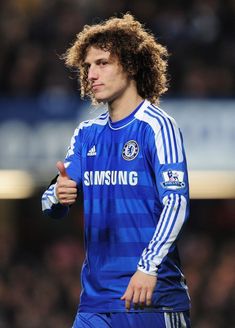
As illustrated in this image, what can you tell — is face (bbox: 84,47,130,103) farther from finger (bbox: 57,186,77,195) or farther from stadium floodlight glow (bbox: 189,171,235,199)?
stadium floodlight glow (bbox: 189,171,235,199)

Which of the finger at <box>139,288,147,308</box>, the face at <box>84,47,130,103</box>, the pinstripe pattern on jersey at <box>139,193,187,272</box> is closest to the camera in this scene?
the finger at <box>139,288,147,308</box>

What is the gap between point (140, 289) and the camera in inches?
218

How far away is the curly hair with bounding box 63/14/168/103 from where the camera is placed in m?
6.14

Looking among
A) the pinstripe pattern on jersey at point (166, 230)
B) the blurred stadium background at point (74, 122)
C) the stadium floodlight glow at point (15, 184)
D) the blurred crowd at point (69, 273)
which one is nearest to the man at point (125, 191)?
the pinstripe pattern on jersey at point (166, 230)

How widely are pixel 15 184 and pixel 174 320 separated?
9.00 m

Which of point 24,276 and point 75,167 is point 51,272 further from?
point 75,167

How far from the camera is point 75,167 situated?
6184mm

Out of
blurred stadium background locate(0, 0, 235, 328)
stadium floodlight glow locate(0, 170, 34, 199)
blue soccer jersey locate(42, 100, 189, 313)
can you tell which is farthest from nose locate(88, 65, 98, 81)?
stadium floodlight glow locate(0, 170, 34, 199)

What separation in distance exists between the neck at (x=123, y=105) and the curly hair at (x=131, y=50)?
0.23 feet

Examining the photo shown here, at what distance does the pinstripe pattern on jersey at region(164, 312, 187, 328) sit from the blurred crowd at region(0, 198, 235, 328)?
770 cm

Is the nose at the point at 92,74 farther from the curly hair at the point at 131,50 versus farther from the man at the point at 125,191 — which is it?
the curly hair at the point at 131,50

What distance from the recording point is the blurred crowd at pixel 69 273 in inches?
540

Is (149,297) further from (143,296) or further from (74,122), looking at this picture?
(74,122)

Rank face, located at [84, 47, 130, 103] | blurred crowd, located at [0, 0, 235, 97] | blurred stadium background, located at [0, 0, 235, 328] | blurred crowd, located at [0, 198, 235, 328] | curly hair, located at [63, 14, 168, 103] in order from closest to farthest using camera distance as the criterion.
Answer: face, located at [84, 47, 130, 103], curly hair, located at [63, 14, 168, 103], blurred crowd, located at [0, 198, 235, 328], blurred stadium background, located at [0, 0, 235, 328], blurred crowd, located at [0, 0, 235, 97]
